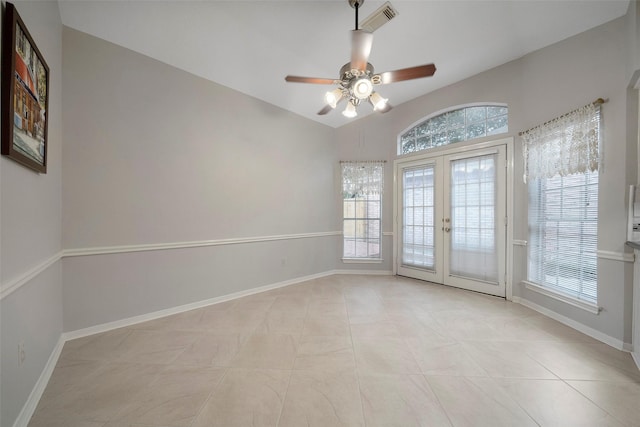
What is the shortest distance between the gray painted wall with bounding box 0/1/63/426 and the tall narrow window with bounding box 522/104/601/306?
4214 mm

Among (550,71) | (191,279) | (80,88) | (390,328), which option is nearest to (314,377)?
(390,328)

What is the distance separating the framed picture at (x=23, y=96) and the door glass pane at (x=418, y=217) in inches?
171

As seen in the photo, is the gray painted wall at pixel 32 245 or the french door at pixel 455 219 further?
the french door at pixel 455 219

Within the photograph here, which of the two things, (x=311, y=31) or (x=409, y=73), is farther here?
(x=311, y=31)


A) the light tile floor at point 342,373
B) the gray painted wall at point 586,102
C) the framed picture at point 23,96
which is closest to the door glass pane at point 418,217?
the gray painted wall at point 586,102

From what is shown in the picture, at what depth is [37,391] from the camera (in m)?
1.55

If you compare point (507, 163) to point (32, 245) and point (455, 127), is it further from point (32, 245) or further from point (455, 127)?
point (32, 245)

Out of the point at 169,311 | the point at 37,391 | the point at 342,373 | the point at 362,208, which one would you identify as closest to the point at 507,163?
the point at 362,208

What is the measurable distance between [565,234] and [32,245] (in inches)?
178

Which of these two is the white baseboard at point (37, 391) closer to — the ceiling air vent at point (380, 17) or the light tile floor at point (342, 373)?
the light tile floor at point (342, 373)

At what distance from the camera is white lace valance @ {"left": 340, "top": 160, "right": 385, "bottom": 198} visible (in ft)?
15.0

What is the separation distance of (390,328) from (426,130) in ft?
10.6

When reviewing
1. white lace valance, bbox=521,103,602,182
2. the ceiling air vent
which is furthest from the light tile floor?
the ceiling air vent

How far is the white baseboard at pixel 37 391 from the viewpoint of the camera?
4.41 feet
